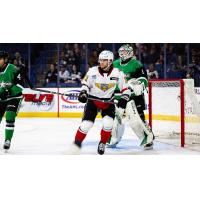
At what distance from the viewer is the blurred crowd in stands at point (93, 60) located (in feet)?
24.1

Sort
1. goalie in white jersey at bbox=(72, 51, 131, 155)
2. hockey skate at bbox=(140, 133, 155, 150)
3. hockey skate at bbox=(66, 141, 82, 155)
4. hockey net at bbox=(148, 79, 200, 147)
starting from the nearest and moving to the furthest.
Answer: goalie in white jersey at bbox=(72, 51, 131, 155) → hockey skate at bbox=(66, 141, 82, 155) → hockey skate at bbox=(140, 133, 155, 150) → hockey net at bbox=(148, 79, 200, 147)

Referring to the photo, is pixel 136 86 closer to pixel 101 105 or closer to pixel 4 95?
pixel 101 105

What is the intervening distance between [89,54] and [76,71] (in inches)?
14.6

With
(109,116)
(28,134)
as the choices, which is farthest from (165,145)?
(28,134)

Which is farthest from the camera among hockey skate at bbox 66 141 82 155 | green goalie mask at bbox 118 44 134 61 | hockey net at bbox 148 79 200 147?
hockey net at bbox 148 79 200 147

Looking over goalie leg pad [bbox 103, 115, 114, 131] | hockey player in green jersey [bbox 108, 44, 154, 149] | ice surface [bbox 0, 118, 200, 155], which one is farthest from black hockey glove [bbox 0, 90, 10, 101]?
hockey player in green jersey [bbox 108, 44, 154, 149]

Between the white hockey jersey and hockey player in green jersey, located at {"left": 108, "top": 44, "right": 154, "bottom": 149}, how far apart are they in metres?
0.34

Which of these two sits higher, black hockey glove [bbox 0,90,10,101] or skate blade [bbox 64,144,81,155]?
black hockey glove [bbox 0,90,10,101]

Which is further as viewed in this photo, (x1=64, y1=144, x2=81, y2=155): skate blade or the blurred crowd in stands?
the blurred crowd in stands

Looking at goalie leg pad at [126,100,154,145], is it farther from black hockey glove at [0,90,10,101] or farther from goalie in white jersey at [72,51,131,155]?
black hockey glove at [0,90,10,101]

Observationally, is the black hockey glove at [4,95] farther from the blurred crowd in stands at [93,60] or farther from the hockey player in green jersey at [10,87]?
the blurred crowd in stands at [93,60]

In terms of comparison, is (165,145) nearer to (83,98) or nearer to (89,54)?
(83,98)

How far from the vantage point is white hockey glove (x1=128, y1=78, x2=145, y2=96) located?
3898 millimetres

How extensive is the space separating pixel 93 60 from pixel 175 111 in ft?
7.87
